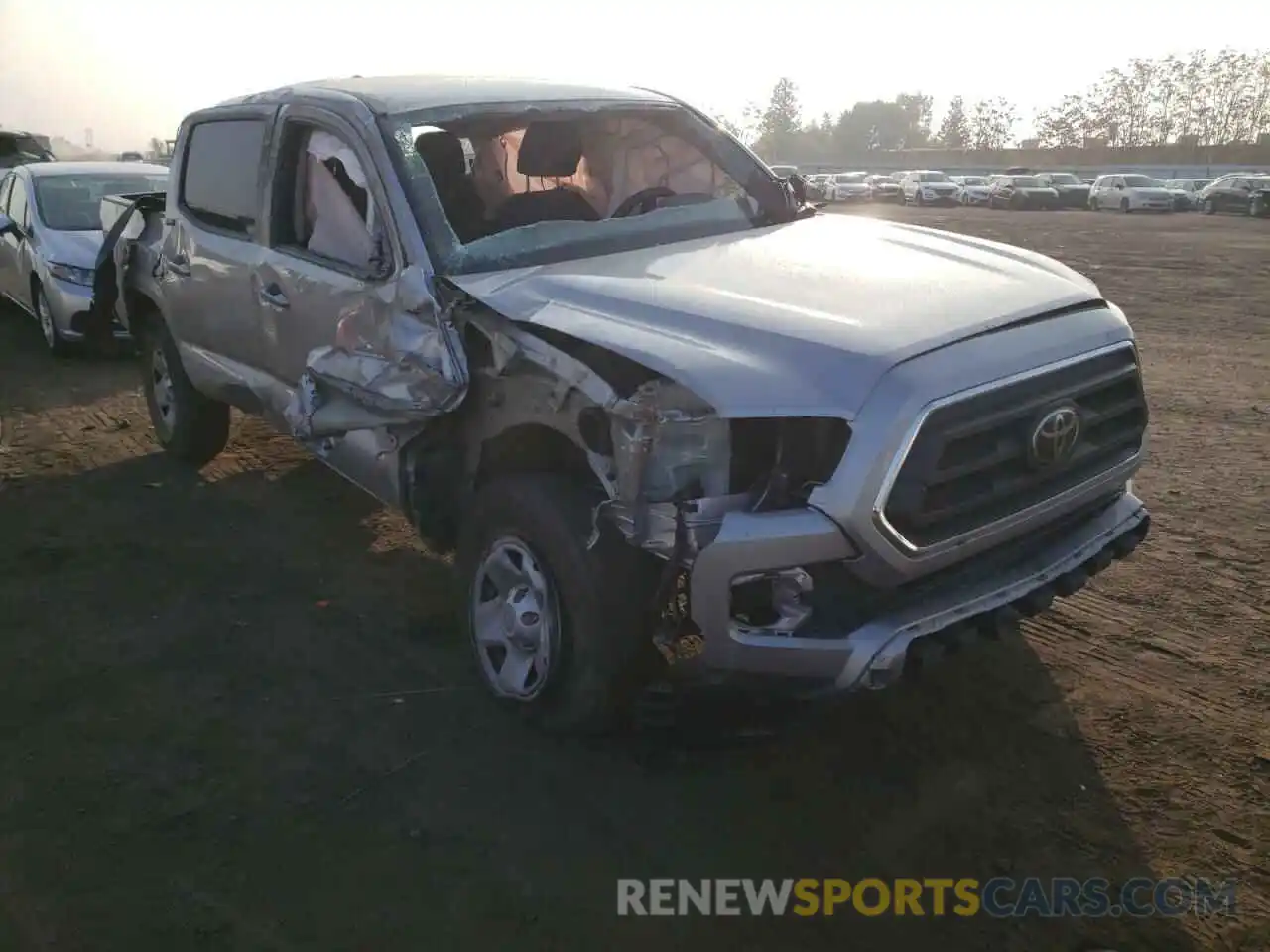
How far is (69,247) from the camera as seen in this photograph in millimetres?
9273

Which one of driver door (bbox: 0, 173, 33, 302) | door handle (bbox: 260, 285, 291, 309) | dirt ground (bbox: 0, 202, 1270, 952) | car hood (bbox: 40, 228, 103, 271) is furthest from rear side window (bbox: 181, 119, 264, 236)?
driver door (bbox: 0, 173, 33, 302)

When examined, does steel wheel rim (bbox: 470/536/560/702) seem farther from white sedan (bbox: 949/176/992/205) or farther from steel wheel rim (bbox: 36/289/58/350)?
white sedan (bbox: 949/176/992/205)

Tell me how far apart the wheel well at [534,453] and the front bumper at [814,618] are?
2.42 ft

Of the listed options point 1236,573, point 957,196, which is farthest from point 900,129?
point 1236,573

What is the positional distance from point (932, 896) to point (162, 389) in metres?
5.40

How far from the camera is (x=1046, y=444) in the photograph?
3.01 meters

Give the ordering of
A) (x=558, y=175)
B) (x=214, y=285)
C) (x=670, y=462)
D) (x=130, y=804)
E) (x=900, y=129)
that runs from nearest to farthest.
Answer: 1. (x=670, y=462)
2. (x=130, y=804)
3. (x=558, y=175)
4. (x=214, y=285)
5. (x=900, y=129)

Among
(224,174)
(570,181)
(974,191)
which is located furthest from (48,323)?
(974,191)

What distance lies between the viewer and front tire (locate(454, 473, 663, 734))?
10.2 feet

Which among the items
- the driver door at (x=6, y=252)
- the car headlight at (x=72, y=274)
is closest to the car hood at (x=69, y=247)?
the car headlight at (x=72, y=274)

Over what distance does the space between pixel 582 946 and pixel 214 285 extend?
3.80 m

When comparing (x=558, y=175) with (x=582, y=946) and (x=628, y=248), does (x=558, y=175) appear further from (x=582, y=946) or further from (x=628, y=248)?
(x=582, y=946)

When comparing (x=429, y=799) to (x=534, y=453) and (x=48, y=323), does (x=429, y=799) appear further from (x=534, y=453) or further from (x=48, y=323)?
(x=48, y=323)

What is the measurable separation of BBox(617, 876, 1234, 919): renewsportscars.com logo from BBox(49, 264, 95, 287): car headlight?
817 cm
